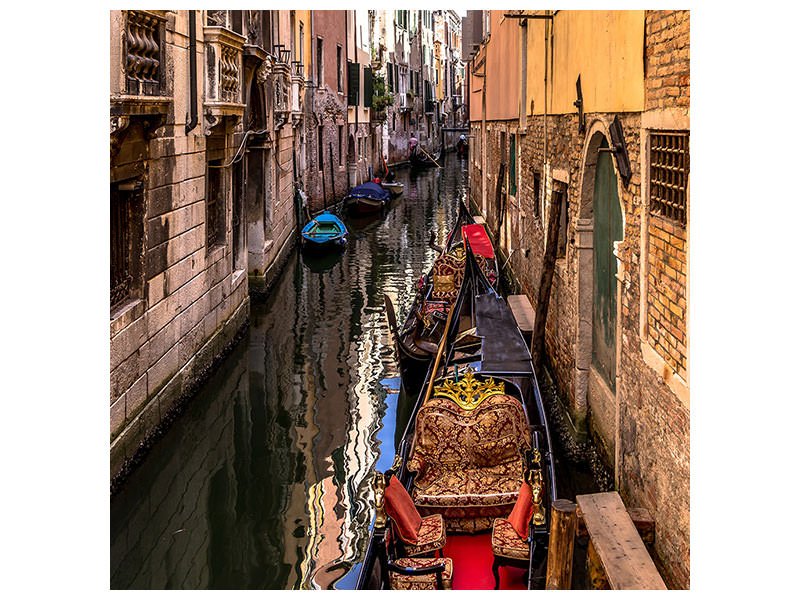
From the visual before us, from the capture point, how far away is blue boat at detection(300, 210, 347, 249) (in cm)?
1539

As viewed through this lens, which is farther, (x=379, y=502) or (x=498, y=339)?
(x=498, y=339)

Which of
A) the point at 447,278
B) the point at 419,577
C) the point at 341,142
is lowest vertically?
the point at 419,577

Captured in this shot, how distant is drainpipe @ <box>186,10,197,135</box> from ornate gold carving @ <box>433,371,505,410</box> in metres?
3.46

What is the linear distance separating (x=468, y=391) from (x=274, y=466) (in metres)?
2.01

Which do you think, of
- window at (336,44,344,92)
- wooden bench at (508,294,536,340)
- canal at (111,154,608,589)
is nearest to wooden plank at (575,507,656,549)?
canal at (111,154,608,589)

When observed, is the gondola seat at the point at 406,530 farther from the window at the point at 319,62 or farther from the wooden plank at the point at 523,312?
the window at the point at 319,62

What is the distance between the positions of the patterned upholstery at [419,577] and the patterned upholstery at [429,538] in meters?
0.11

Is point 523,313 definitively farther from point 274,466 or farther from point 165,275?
point 165,275

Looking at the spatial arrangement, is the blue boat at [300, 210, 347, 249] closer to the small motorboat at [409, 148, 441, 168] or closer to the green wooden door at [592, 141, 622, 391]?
the green wooden door at [592, 141, 622, 391]

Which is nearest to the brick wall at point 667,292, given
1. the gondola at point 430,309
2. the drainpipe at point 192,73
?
the gondola at point 430,309

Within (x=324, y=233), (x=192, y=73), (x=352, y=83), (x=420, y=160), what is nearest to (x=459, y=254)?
(x=192, y=73)

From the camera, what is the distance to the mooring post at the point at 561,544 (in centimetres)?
334

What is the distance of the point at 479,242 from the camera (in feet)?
34.8
